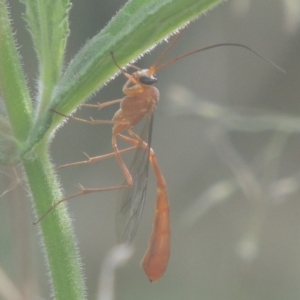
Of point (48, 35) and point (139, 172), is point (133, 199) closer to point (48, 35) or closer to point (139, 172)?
point (139, 172)

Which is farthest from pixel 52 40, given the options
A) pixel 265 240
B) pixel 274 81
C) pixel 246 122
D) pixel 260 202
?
pixel 274 81

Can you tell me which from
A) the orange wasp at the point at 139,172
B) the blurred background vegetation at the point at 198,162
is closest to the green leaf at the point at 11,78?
the orange wasp at the point at 139,172

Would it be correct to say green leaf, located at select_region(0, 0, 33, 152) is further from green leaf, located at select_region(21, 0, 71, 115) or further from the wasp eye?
the wasp eye

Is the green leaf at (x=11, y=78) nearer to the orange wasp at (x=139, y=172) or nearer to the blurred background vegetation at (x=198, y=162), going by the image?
the orange wasp at (x=139, y=172)

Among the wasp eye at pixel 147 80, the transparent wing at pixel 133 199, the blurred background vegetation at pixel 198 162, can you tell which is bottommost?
the blurred background vegetation at pixel 198 162

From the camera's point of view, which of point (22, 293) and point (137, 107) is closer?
point (22, 293)

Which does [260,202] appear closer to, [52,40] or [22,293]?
[22,293]

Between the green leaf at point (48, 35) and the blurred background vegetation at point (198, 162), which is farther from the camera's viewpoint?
the blurred background vegetation at point (198, 162)
